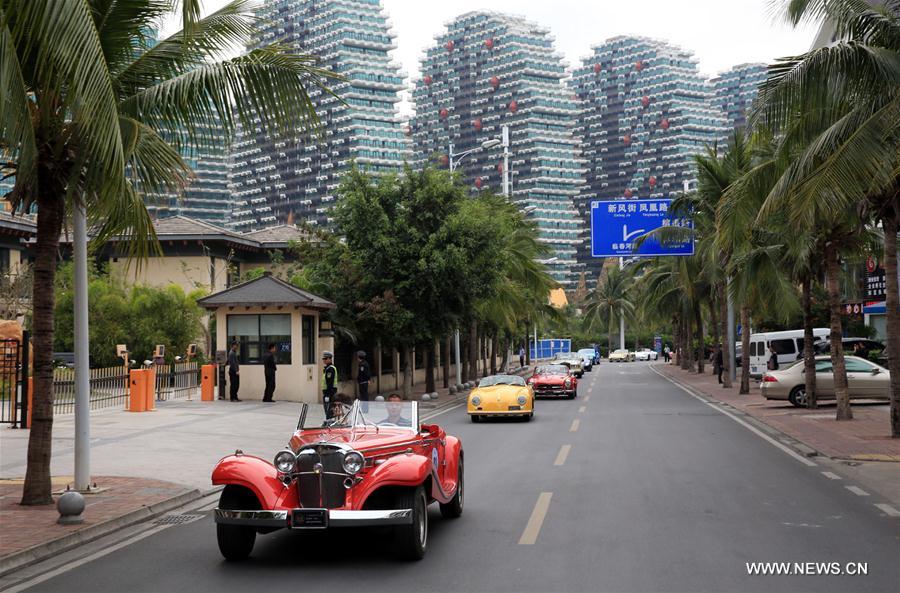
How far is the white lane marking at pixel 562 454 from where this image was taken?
15.2 meters

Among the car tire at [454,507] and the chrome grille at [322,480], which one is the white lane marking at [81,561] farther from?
the car tire at [454,507]

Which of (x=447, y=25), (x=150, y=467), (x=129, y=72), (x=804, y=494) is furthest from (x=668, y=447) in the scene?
(x=447, y=25)

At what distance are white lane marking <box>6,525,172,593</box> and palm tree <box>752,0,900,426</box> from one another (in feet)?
31.5

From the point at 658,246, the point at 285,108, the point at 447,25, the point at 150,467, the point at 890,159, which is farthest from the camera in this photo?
the point at 447,25

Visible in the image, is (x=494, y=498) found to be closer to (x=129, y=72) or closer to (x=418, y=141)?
(x=129, y=72)

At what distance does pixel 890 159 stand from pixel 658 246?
21140mm

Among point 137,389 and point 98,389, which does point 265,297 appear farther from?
point 98,389

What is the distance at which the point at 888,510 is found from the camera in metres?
10.5

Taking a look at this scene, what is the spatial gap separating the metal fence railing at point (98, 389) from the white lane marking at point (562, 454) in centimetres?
1292

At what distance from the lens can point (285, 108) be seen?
1073 cm

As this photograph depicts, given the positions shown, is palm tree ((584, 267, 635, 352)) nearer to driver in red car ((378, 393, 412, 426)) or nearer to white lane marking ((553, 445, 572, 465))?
white lane marking ((553, 445, 572, 465))

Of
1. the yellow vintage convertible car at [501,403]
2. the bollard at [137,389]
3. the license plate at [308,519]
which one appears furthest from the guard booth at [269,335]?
the license plate at [308,519]

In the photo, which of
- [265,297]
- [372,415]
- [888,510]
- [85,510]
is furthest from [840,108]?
[265,297]

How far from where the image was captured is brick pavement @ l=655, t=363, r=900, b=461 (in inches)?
629
